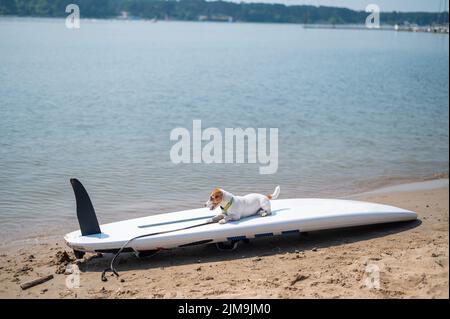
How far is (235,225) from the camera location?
7.37m

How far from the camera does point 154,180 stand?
38.3 feet

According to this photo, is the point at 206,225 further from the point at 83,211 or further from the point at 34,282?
the point at 34,282

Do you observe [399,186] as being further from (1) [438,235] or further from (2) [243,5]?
(2) [243,5]

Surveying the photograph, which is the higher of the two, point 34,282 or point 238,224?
point 238,224

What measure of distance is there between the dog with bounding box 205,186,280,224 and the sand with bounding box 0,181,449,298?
0.42 metres

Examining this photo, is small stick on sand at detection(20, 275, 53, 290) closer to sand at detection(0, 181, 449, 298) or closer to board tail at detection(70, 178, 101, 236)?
sand at detection(0, 181, 449, 298)

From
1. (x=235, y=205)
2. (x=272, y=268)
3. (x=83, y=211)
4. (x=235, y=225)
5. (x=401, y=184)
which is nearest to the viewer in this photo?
(x=272, y=268)

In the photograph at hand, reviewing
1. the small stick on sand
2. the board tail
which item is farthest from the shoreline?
the small stick on sand

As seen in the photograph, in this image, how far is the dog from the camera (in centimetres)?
727

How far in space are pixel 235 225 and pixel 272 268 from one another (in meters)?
0.88

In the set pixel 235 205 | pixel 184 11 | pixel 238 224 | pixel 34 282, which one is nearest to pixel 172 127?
pixel 235 205

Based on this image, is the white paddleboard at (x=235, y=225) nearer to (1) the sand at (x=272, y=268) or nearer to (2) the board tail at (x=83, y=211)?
(2) the board tail at (x=83, y=211)

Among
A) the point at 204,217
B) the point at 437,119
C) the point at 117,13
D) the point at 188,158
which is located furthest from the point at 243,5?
the point at 204,217

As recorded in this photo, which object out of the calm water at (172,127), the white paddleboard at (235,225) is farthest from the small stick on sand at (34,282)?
the calm water at (172,127)
